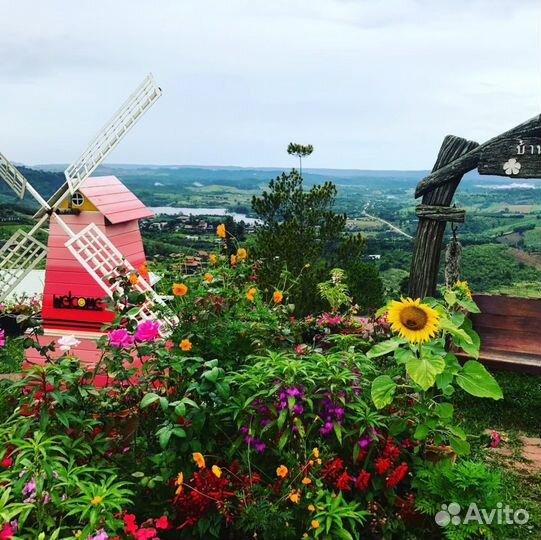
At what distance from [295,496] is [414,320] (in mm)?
990

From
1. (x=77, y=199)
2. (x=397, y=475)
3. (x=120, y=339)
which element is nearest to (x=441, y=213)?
(x=397, y=475)

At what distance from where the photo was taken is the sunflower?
9.37 feet

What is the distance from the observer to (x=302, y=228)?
1019cm

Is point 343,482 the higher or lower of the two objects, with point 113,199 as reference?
lower

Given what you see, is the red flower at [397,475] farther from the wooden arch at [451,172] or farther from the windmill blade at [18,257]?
the windmill blade at [18,257]

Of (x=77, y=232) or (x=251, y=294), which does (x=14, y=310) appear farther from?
(x=251, y=294)

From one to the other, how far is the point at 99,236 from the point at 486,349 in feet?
13.5

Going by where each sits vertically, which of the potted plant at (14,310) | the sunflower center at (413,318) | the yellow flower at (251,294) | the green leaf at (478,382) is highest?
the sunflower center at (413,318)

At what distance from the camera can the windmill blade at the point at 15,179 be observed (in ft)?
23.2

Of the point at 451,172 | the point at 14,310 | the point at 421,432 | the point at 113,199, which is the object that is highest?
the point at 451,172

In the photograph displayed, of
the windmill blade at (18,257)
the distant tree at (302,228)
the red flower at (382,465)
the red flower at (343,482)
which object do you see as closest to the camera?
the red flower at (343,482)

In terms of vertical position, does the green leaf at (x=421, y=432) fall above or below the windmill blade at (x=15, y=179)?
below

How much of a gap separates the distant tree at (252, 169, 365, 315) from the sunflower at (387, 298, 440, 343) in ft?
21.2

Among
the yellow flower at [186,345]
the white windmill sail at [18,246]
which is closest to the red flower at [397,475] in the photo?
the yellow flower at [186,345]
